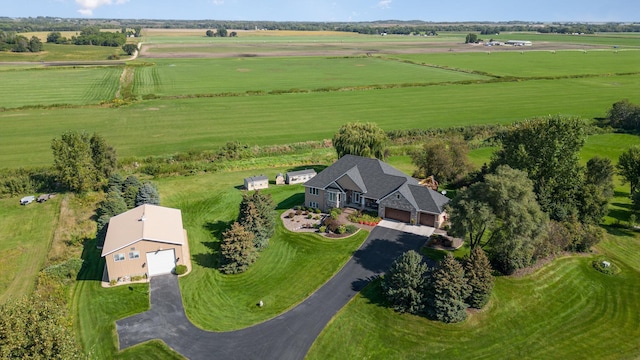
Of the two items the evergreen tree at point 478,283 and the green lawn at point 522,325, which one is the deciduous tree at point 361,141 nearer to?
the green lawn at point 522,325

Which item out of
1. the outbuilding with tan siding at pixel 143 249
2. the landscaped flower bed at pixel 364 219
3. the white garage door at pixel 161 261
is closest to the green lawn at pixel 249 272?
the white garage door at pixel 161 261

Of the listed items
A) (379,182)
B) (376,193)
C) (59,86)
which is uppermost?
(59,86)

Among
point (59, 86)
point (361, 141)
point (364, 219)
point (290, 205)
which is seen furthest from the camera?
point (59, 86)

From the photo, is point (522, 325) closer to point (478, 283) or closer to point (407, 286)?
point (478, 283)

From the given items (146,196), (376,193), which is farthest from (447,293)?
(146,196)

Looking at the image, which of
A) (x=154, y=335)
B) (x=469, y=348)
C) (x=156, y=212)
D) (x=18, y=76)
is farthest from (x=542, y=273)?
(x=18, y=76)
